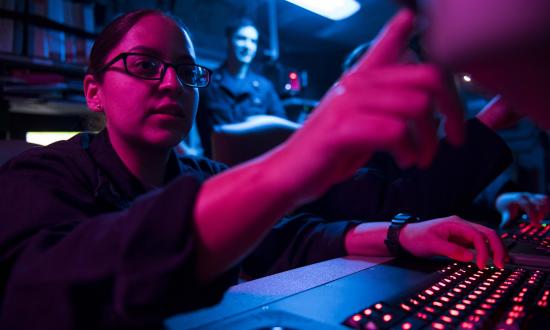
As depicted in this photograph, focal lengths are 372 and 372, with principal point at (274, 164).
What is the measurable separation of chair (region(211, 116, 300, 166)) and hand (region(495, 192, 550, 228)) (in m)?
0.74

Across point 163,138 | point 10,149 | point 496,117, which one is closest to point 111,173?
point 163,138

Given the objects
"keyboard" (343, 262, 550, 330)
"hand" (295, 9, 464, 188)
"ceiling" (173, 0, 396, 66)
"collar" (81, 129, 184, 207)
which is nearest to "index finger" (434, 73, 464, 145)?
"hand" (295, 9, 464, 188)

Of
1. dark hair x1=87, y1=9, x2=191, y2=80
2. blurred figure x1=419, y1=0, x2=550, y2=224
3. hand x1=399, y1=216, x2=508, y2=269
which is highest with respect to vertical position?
dark hair x1=87, y1=9, x2=191, y2=80

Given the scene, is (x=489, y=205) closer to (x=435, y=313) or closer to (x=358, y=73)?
(x=435, y=313)

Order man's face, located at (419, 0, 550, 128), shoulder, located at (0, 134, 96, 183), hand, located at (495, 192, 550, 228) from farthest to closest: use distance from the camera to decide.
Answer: hand, located at (495, 192, 550, 228) < shoulder, located at (0, 134, 96, 183) < man's face, located at (419, 0, 550, 128)

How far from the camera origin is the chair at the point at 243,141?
1.15m

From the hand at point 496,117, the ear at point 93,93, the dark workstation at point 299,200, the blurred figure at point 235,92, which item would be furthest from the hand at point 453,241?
the blurred figure at point 235,92

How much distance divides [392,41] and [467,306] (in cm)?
31

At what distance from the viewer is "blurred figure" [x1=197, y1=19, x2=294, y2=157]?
2.46 metres

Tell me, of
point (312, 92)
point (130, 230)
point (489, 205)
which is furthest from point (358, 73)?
point (312, 92)

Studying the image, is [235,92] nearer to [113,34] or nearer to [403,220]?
[113,34]

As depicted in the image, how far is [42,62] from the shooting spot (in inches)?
83.2

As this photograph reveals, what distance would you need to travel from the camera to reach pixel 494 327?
14.5 inches

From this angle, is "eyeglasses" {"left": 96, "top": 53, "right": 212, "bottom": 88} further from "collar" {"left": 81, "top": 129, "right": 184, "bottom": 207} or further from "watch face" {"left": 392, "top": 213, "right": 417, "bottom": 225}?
"watch face" {"left": 392, "top": 213, "right": 417, "bottom": 225}
